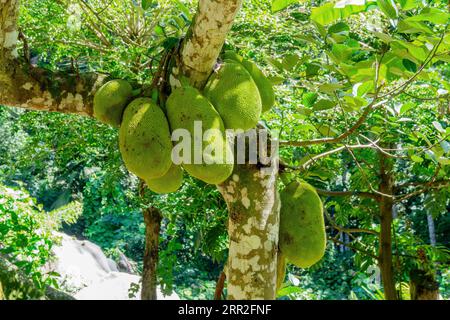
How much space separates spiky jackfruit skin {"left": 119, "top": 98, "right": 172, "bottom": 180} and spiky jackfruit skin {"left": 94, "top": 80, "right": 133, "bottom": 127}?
0.07 m

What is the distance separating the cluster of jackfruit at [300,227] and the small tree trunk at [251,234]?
0.07 meters

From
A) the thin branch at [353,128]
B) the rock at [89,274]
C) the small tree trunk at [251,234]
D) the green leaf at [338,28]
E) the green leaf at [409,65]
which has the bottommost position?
the small tree trunk at [251,234]

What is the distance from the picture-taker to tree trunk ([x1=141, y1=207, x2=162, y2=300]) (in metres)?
4.23

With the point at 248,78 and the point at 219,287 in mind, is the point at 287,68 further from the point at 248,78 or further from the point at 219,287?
the point at 219,287

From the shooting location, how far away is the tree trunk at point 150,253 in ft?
13.9

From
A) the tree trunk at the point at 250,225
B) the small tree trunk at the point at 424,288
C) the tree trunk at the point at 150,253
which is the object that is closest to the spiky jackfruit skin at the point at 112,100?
the tree trunk at the point at 250,225

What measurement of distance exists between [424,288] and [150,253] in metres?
2.48

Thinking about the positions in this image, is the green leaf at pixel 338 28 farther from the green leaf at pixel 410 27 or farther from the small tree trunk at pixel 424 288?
the small tree trunk at pixel 424 288

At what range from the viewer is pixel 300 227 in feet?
4.12

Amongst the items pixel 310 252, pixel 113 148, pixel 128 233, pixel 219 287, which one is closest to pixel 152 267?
pixel 113 148

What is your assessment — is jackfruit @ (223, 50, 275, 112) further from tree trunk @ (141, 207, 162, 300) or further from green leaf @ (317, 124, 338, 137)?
tree trunk @ (141, 207, 162, 300)

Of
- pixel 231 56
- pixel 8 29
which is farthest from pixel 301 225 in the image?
pixel 8 29

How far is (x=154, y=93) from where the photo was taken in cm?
115

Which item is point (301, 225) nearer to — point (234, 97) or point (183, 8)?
point (234, 97)
